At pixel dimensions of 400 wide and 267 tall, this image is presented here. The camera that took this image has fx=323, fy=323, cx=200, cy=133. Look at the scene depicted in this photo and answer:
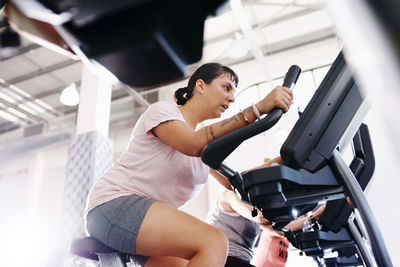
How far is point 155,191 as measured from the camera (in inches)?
46.4

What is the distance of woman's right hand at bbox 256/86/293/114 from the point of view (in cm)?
102

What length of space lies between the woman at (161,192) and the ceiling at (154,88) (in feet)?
11.0

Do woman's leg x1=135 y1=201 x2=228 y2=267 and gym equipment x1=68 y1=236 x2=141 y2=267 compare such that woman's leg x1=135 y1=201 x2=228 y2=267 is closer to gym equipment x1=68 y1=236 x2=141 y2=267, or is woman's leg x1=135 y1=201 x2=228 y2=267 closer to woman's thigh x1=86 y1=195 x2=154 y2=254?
woman's thigh x1=86 y1=195 x2=154 y2=254

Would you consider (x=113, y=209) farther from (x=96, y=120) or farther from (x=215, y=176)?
(x=96, y=120)

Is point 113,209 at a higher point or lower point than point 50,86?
lower

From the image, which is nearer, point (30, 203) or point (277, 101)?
point (277, 101)

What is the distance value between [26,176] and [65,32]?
10.5 meters

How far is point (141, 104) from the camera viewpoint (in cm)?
712

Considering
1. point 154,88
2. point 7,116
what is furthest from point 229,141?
point 7,116

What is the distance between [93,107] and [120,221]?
2929 mm

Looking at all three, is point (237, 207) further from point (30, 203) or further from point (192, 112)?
point (30, 203)

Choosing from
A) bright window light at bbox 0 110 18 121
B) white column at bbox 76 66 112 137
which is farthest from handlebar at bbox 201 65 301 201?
bright window light at bbox 0 110 18 121

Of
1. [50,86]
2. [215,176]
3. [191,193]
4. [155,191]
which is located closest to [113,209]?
[155,191]

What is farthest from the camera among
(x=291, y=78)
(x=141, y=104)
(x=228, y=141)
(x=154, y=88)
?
(x=154, y=88)
